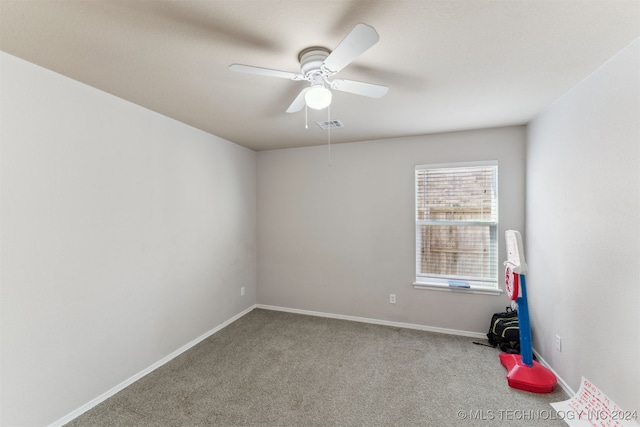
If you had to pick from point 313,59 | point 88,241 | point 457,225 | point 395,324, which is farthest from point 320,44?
point 395,324

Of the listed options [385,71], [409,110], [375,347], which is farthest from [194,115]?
[375,347]

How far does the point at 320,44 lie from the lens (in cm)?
160

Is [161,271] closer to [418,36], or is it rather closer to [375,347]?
[375,347]

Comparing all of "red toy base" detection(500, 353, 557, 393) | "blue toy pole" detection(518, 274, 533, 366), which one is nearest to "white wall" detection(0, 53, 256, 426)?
"red toy base" detection(500, 353, 557, 393)

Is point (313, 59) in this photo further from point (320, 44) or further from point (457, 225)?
point (457, 225)

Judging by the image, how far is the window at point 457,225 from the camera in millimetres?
3332

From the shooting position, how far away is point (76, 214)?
2.08 m

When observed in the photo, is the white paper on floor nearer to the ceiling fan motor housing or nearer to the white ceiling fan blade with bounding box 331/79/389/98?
the white ceiling fan blade with bounding box 331/79/389/98

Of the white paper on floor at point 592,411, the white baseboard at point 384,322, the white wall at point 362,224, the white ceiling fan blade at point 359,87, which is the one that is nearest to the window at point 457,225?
the white wall at point 362,224

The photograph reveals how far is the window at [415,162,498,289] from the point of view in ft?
10.9

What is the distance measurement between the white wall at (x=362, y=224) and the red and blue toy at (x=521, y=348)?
0.74m

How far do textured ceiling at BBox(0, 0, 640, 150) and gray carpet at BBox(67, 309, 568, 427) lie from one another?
95.5 inches

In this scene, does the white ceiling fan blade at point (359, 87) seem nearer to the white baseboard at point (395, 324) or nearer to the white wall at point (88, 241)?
the white wall at point (88, 241)

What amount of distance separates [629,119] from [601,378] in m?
1.66
